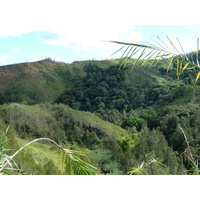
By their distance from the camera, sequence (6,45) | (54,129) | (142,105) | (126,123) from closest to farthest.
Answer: (6,45), (54,129), (126,123), (142,105)

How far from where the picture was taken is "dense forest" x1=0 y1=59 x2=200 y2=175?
A: 15.7 feet

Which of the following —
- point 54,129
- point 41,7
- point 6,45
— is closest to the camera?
point 41,7

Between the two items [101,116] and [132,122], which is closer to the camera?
[132,122]

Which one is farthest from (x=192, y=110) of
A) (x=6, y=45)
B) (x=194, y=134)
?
(x=6, y=45)

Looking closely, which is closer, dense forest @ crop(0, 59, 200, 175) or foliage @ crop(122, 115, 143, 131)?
dense forest @ crop(0, 59, 200, 175)

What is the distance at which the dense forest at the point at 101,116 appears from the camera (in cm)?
477

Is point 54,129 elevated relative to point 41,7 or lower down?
lower down

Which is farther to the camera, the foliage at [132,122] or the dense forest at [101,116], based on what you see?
the foliage at [132,122]

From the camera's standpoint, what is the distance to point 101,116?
10.7 meters

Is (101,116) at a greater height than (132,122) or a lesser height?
greater
